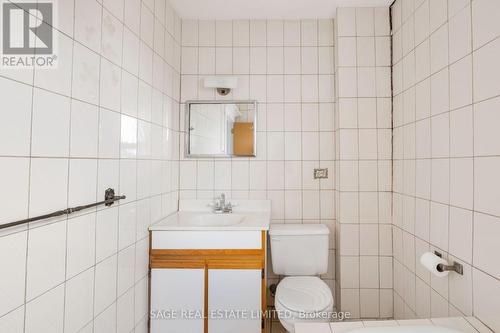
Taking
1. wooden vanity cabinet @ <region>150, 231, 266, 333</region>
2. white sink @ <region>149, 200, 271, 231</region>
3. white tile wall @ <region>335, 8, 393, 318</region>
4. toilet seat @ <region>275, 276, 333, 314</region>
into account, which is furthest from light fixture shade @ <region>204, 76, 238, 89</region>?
toilet seat @ <region>275, 276, 333, 314</region>

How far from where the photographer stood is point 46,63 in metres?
0.87

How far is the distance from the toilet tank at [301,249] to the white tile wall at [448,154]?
0.56 meters

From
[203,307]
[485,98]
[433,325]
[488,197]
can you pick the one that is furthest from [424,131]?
[203,307]

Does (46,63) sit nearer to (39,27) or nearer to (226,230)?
(39,27)

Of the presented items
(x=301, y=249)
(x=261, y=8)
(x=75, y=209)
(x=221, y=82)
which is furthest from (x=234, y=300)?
(x=261, y=8)

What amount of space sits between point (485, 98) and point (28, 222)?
1781 mm

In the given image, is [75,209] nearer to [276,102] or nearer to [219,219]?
[219,219]

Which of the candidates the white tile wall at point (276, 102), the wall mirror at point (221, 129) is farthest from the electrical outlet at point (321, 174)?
the wall mirror at point (221, 129)

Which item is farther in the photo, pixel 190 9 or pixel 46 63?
pixel 190 9

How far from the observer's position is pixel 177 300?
1.59m

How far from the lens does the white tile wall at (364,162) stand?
6.26 ft

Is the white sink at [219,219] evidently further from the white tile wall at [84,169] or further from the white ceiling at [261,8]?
the white ceiling at [261,8]

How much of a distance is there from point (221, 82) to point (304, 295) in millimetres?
1685

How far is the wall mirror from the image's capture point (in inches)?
83.6
